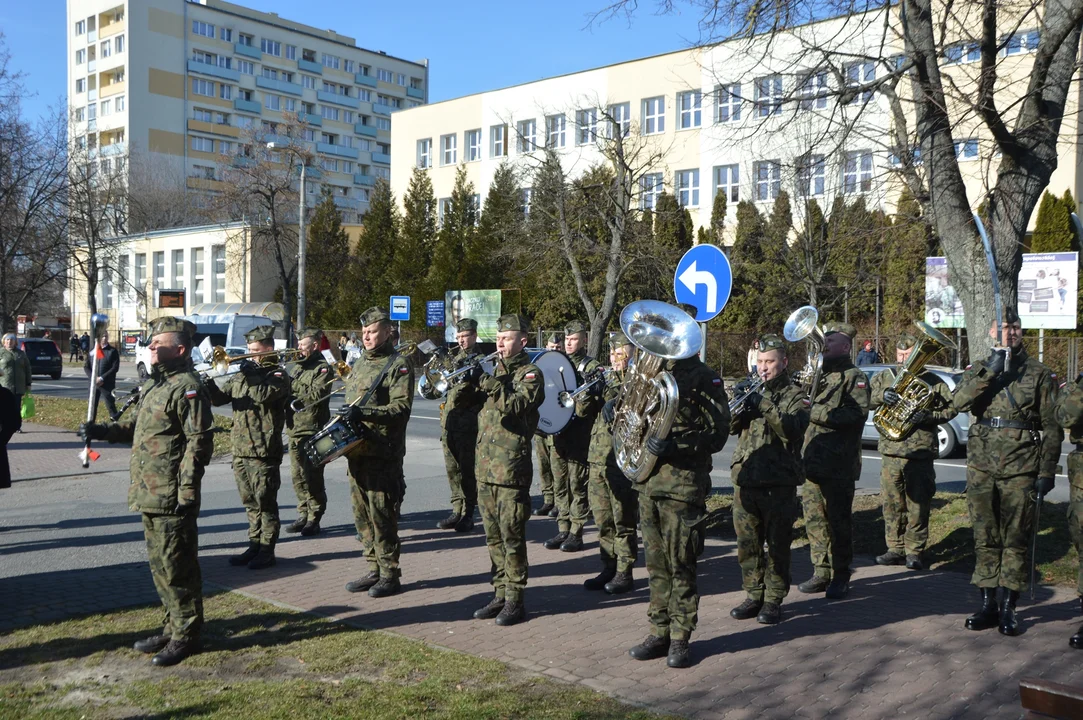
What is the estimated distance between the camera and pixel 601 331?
2969 centimetres

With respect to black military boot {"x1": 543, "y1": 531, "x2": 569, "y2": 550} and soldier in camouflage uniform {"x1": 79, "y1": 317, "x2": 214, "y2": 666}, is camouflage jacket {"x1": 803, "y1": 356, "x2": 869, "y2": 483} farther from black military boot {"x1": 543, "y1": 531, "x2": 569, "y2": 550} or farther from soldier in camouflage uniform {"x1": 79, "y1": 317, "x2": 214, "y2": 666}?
soldier in camouflage uniform {"x1": 79, "y1": 317, "x2": 214, "y2": 666}

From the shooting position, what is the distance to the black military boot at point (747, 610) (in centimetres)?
652

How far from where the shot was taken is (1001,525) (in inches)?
250

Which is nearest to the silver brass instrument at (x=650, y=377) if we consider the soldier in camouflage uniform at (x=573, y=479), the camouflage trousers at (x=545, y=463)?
the soldier in camouflage uniform at (x=573, y=479)

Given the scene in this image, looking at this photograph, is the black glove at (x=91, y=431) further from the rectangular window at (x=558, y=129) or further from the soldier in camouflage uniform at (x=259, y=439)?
the rectangular window at (x=558, y=129)

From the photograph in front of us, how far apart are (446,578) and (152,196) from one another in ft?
219

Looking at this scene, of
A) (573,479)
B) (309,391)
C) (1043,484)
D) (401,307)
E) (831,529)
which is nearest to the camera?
(1043,484)

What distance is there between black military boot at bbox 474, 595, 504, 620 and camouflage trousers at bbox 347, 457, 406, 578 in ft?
3.05

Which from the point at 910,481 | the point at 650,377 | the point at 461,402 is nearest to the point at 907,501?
the point at 910,481

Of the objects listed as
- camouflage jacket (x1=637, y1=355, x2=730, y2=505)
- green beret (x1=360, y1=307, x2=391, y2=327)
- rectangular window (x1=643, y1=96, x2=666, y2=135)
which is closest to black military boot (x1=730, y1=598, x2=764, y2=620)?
camouflage jacket (x1=637, y1=355, x2=730, y2=505)

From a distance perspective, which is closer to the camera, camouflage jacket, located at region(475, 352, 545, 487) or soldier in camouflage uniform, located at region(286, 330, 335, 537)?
camouflage jacket, located at region(475, 352, 545, 487)

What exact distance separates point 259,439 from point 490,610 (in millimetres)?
2891

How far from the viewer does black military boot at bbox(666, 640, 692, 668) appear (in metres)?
5.55

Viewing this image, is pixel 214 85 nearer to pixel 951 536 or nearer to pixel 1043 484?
pixel 951 536
